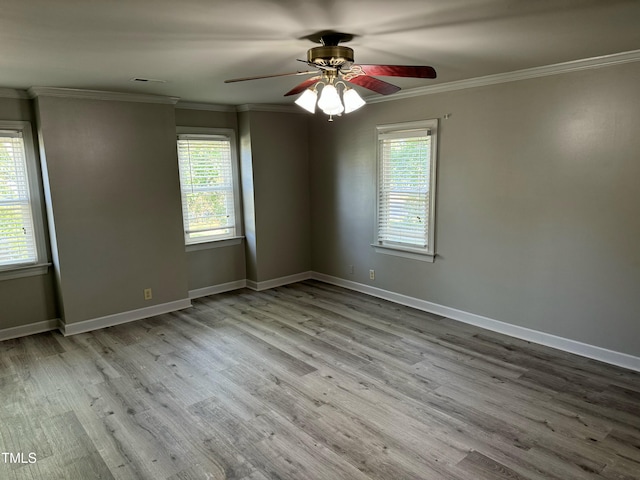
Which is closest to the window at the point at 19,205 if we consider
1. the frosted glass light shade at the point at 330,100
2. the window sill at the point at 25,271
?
the window sill at the point at 25,271

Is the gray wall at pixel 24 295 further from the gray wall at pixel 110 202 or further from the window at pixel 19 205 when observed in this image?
the gray wall at pixel 110 202

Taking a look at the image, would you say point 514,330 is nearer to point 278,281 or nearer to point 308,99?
point 308,99

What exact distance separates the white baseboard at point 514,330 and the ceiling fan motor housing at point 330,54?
301cm

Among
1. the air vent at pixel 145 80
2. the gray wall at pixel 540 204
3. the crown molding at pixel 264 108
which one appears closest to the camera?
the gray wall at pixel 540 204

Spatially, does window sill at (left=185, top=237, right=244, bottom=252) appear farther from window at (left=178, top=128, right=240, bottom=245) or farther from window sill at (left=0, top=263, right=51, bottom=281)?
window sill at (left=0, top=263, right=51, bottom=281)

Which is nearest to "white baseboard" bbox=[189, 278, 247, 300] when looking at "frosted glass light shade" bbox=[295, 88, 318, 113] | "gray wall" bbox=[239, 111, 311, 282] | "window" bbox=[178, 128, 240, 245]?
"gray wall" bbox=[239, 111, 311, 282]

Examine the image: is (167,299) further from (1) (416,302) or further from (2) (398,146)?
(2) (398,146)

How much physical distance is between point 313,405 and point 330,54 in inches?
91.2

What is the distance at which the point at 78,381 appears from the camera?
3.42 metres

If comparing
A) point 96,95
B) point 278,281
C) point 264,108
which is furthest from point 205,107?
point 278,281

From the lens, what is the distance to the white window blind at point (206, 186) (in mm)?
5246

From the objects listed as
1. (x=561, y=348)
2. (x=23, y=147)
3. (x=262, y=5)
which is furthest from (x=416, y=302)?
(x=23, y=147)

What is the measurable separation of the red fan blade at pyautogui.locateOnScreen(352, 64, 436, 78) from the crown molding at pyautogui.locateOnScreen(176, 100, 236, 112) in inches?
125

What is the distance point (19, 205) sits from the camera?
13.9 ft
